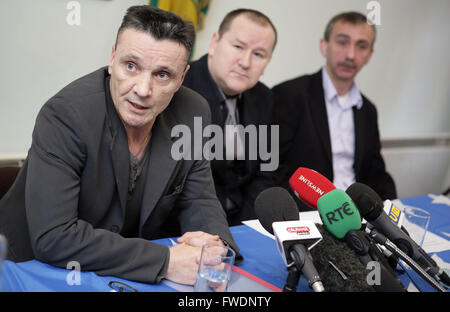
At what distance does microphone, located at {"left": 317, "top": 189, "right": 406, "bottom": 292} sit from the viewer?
121 centimetres

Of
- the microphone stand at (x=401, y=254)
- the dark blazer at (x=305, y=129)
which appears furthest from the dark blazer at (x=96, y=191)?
the dark blazer at (x=305, y=129)

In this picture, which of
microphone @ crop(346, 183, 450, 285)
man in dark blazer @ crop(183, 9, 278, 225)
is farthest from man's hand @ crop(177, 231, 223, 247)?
man in dark blazer @ crop(183, 9, 278, 225)

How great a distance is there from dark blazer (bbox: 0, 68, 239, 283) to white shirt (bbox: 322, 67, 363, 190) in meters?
1.68

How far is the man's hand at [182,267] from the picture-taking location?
1.33 m

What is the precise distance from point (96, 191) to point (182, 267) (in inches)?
17.7

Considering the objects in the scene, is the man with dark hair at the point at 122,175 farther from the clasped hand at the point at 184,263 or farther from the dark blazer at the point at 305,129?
the dark blazer at the point at 305,129

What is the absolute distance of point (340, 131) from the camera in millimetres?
3387

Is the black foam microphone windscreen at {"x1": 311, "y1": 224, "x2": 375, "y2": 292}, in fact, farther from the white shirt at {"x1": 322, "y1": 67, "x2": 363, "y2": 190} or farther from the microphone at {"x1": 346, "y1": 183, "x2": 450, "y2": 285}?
the white shirt at {"x1": 322, "y1": 67, "x2": 363, "y2": 190}

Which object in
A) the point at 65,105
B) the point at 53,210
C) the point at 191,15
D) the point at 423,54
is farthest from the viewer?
the point at 423,54

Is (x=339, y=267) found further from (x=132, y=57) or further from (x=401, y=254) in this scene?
(x=132, y=57)

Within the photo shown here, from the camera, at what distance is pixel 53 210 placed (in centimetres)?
137

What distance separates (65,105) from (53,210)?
361mm
